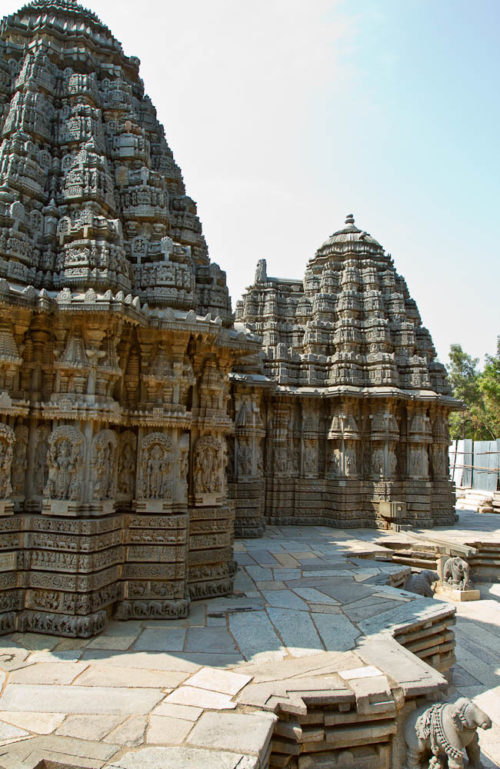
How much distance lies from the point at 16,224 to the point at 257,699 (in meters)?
6.32

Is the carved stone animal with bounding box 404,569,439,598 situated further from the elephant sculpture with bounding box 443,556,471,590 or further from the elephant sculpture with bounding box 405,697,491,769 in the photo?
the elephant sculpture with bounding box 405,697,491,769

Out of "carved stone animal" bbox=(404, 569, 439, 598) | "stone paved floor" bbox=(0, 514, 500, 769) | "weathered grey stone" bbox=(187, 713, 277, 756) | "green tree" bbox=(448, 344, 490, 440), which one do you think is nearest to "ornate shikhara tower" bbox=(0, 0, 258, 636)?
"stone paved floor" bbox=(0, 514, 500, 769)

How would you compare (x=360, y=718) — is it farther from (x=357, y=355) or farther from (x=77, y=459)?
(x=357, y=355)

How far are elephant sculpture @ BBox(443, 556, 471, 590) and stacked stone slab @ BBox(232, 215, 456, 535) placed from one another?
366cm

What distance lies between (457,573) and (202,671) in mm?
8494

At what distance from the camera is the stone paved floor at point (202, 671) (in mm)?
4000

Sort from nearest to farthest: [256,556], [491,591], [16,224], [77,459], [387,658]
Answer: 1. [387,658]
2. [77,459]
3. [16,224]
4. [256,556]
5. [491,591]

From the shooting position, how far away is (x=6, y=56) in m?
9.80

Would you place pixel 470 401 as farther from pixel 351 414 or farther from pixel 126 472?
pixel 126 472

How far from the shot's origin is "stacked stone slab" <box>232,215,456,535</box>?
16688 millimetres

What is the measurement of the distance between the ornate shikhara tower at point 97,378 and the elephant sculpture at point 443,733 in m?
3.12

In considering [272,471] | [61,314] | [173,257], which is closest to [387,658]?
[61,314]

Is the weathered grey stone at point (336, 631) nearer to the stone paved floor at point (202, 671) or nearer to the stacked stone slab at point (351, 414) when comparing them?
the stone paved floor at point (202, 671)

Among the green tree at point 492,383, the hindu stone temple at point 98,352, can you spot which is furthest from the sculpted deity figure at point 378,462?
the green tree at point 492,383
